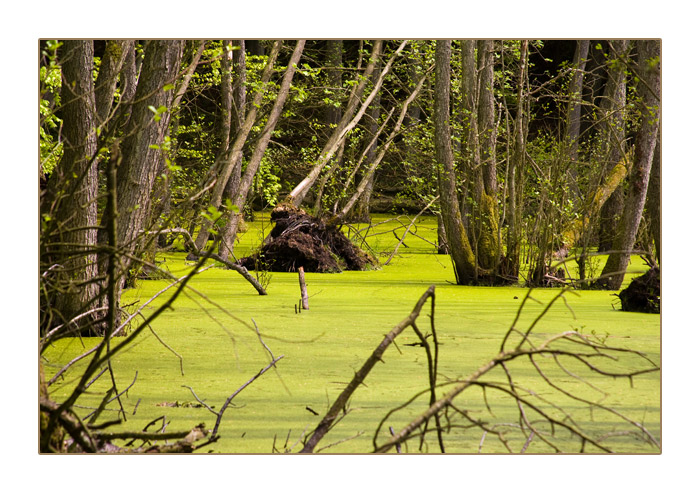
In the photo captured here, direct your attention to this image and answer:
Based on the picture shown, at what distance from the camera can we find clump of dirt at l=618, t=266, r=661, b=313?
593cm

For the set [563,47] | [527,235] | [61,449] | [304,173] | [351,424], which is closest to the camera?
[61,449]

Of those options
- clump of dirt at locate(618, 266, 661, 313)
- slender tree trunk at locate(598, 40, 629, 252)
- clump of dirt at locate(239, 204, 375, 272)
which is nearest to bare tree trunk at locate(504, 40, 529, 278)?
slender tree trunk at locate(598, 40, 629, 252)

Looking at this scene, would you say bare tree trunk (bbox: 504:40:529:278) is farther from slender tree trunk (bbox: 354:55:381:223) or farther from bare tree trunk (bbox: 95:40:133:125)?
bare tree trunk (bbox: 95:40:133:125)

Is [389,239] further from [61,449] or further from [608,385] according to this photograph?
[61,449]

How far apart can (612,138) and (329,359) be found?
4947 millimetres

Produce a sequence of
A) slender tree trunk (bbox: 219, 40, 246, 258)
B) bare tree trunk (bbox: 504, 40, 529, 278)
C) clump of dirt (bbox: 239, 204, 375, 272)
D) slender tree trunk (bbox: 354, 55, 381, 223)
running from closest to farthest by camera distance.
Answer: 1. bare tree trunk (bbox: 504, 40, 529, 278)
2. clump of dirt (bbox: 239, 204, 375, 272)
3. slender tree trunk (bbox: 219, 40, 246, 258)
4. slender tree trunk (bbox: 354, 55, 381, 223)

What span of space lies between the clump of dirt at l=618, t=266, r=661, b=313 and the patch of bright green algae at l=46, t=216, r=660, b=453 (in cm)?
16

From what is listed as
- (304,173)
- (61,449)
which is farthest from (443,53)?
(61,449)

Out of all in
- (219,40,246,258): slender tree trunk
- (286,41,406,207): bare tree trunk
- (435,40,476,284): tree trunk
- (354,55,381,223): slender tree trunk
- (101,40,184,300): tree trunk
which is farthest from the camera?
(354,55,381,223): slender tree trunk

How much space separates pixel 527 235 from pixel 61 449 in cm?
585

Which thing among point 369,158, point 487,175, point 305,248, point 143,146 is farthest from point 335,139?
point 143,146

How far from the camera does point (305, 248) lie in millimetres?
8945

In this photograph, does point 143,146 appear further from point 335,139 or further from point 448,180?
point 335,139
